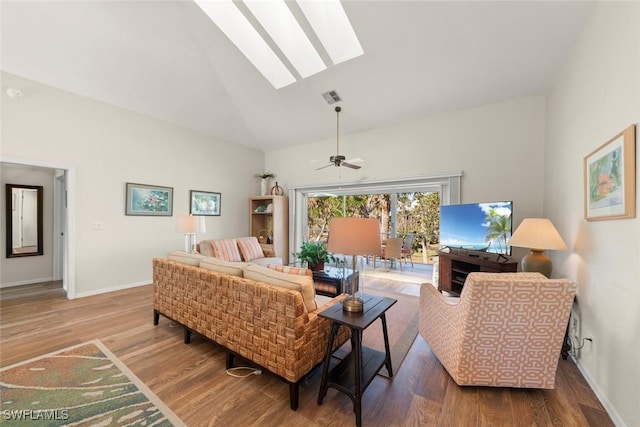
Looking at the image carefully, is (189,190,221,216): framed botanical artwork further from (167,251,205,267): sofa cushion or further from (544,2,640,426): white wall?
(544,2,640,426): white wall

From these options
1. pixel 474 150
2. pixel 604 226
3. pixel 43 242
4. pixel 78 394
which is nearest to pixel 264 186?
pixel 43 242

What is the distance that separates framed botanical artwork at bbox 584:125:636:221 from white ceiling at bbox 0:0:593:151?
1441 mm

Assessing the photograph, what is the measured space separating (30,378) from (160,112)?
3.97m

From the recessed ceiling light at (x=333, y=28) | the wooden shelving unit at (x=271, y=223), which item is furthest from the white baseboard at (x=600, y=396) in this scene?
the wooden shelving unit at (x=271, y=223)

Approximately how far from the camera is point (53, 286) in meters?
4.23

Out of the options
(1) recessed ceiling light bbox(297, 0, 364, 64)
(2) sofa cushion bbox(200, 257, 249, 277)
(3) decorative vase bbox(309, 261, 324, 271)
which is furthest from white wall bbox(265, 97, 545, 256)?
(2) sofa cushion bbox(200, 257, 249, 277)

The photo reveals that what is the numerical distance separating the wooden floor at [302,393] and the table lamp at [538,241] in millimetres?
844

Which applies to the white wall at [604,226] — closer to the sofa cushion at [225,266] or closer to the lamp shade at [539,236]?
the lamp shade at [539,236]

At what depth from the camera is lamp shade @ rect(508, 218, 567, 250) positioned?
232cm

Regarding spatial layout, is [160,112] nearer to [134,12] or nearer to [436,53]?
[134,12]

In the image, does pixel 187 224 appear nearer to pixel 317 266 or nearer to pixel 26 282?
pixel 317 266

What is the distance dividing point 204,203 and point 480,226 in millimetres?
4915

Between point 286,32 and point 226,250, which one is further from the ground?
point 286,32

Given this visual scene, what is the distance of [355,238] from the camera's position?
1.67 meters
